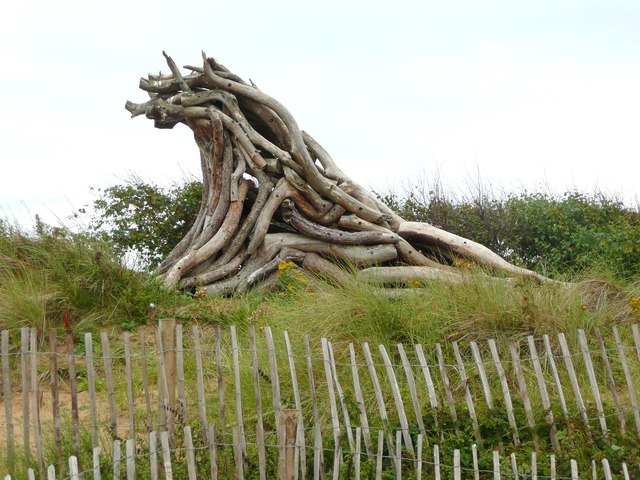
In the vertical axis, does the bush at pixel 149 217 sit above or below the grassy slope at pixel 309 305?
above

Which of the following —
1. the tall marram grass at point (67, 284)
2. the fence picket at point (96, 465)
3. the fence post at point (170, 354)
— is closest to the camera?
the fence picket at point (96, 465)

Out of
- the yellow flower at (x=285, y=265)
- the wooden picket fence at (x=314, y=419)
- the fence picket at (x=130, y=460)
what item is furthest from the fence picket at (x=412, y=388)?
the yellow flower at (x=285, y=265)

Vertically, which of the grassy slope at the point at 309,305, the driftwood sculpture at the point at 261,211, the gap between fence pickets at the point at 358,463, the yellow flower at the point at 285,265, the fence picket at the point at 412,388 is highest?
the driftwood sculpture at the point at 261,211

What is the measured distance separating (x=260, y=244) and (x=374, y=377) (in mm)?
6043

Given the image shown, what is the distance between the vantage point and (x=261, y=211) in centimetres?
1145

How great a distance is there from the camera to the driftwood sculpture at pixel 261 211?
37.0ft

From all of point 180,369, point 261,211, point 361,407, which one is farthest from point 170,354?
point 261,211

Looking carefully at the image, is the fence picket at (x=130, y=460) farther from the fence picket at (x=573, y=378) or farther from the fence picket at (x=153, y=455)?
the fence picket at (x=573, y=378)

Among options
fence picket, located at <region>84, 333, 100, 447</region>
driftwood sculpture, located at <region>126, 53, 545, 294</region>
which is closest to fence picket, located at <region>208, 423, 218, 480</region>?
fence picket, located at <region>84, 333, 100, 447</region>

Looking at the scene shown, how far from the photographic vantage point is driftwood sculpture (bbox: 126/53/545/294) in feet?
37.0

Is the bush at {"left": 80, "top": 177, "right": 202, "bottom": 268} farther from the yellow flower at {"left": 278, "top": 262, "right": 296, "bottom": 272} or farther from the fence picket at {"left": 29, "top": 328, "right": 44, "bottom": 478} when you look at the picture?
the fence picket at {"left": 29, "top": 328, "right": 44, "bottom": 478}

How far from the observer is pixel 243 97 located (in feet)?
39.5

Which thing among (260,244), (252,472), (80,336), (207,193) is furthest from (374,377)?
(207,193)

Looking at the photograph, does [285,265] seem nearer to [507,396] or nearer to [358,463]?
[507,396]
